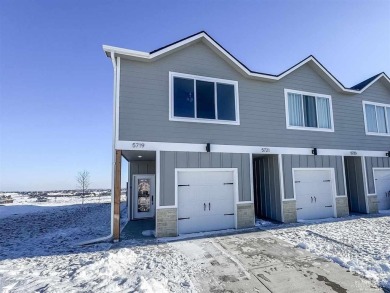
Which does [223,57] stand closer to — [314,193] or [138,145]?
[138,145]

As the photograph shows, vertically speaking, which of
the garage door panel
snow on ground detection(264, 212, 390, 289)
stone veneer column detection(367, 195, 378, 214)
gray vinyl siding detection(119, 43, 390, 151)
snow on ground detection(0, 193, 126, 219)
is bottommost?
snow on ground detection(0, 193, 126, 219)

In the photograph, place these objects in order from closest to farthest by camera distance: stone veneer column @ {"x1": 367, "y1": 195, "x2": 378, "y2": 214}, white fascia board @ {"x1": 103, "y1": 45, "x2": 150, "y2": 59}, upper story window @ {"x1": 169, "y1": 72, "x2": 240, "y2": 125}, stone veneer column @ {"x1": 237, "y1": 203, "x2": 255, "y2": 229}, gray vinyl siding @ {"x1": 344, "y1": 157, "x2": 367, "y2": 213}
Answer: white fascia board @ {"x1": 103, "y1": 45, "x2": 150, "y2": 59} → upper story window @ {"x1": 169, "y1": 72, "x2": 240, "y2": 125} → stone veneer column @ {"x1": 237, "y1": 203, "x2": 255, "y2": 229} → stone veneer column @ {"x1": 367, "y1": 195, "x2": 378, "y2": 214} → gray vinyl siding @ {"x1": 344, "y1": 157, "x2": 367, "y2": 213}

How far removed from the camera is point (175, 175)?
8469 millimetres

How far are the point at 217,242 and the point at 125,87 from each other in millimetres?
6418

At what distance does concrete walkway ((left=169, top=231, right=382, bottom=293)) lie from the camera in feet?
14.5

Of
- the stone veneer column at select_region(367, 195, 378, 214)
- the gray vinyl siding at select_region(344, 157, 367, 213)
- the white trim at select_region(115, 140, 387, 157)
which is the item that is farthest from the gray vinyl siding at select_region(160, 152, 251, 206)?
the stone veneer column at select_region(367, 195, 378, 214)

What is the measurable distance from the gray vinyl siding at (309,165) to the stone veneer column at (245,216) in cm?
204

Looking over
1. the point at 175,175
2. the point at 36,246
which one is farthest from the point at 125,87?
the point at 36,246

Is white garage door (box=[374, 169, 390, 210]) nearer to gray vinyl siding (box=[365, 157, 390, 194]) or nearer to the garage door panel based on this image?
gray vinyl siding (box=[365, 157, 390, 194])

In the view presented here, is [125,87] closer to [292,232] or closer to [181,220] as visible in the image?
[181,220]

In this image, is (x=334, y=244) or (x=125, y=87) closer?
(x=334, y=244)

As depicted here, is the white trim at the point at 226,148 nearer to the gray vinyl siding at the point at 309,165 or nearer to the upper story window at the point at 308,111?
the gray vinyl siding at the point at 309,165

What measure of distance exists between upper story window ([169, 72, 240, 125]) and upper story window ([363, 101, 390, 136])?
8690 mm

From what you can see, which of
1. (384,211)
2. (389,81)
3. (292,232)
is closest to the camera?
(292,232)
